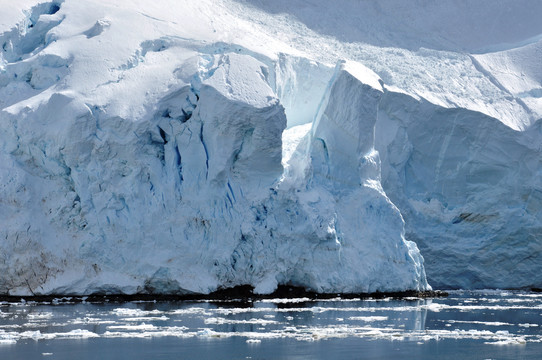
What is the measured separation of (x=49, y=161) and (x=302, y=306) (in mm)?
5789

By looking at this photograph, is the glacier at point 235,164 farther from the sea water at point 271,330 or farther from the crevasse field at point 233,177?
the sea water at point 271,330

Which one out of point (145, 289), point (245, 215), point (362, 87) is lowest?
point (145, 289)

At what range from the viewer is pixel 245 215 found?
67.1ft

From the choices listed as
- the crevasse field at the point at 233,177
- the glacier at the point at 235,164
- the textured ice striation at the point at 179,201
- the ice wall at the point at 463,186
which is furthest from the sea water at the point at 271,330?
the ice wall at the point at 463,186

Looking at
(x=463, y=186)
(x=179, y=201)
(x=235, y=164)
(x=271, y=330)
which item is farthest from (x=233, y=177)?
(x=463, y=186)

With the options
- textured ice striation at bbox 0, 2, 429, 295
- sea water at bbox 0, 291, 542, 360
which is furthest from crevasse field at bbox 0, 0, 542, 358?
sea water at bbox 0, 291, 542, 360

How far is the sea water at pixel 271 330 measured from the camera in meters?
13.4

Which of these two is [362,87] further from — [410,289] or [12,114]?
[12,114]

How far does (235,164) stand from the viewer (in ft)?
68.4

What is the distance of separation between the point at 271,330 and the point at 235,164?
237 inches

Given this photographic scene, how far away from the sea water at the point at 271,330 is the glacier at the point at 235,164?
0.97m

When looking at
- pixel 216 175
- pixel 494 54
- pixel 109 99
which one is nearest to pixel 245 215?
pixel 216 175

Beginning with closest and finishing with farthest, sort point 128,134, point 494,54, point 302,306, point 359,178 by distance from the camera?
point 302,306 → point 128,134 → point 359,178 → point 494,54

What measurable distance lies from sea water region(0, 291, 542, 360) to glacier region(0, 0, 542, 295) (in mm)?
974
